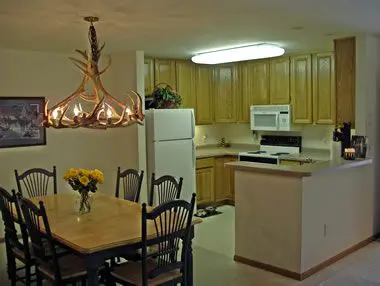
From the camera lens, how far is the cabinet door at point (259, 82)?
22.4 feet

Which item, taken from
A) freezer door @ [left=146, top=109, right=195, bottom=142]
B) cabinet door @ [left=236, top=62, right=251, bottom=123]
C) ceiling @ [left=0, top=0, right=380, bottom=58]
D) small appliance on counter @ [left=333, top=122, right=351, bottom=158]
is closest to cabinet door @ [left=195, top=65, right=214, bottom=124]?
cabinet door @ [left=236, top=62, right=251, bottom=123]

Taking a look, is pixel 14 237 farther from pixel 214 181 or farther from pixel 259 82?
pixel 259 82

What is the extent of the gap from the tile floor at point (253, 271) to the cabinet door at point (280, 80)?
8.09ft

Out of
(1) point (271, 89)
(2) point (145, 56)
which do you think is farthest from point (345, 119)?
(2) point (145, 56)

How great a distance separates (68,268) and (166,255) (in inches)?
31.7

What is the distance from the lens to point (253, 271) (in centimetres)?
434

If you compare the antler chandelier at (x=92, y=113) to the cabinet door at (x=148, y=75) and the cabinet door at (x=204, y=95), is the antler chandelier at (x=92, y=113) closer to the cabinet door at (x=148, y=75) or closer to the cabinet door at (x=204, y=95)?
the cabinet door at (x=148, y=75)

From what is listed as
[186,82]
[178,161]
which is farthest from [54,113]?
[186,82]

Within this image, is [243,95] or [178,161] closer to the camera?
[178,161]

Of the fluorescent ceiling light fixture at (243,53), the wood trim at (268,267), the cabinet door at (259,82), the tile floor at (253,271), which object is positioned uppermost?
the fluorescent ceiling light fixture at (243,53)

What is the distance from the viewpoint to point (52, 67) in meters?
5.73

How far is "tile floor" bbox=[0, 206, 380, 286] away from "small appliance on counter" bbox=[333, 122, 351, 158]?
117 centimetres

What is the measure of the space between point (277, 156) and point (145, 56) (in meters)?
2.41

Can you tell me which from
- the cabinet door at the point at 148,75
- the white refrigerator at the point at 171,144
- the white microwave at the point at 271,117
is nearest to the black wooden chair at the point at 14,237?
the white refrigerator at the point at 171,144
